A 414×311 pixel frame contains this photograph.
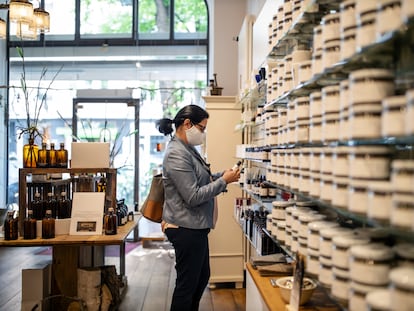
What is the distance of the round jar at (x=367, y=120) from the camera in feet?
3.39

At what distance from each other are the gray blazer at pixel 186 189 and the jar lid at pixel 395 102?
1.60 metres

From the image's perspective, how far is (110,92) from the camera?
6566 mm

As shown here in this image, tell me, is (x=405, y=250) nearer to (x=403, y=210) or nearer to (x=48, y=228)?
(x=403, y=210)

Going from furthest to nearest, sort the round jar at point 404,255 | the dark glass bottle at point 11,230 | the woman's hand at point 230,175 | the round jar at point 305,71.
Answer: the dark glass bottle at point 11,230
the woman's hand at point 230,175
the round jar at point 305,71
the round jar at point 404,255

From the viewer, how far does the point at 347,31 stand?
1.16m

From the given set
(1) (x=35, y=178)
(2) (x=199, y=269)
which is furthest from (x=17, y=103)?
(2) (x=199, y=269)

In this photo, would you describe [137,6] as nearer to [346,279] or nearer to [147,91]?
[147,91]

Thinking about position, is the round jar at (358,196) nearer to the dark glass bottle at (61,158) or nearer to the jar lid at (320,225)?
the jar lid at (320,225)

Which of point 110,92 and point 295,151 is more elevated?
point 110,92

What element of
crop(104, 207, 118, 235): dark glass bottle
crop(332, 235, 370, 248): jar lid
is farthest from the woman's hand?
crop(332, 235, 370, 248): jar lid

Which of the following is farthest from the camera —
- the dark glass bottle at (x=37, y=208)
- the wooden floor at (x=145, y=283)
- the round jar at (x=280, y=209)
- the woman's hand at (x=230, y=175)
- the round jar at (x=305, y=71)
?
the wooden floor at (x=145, y=283)

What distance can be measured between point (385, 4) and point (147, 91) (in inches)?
230

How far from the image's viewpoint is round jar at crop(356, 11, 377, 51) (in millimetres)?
1039

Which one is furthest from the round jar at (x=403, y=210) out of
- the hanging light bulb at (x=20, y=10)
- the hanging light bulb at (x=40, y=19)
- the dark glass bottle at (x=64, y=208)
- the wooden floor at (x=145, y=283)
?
the hanging light bulb at (x=40, y=19)
